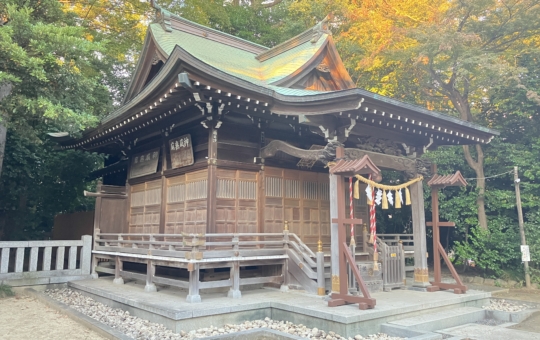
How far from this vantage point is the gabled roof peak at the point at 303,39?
1330 cm

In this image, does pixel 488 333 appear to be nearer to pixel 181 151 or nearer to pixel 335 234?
pixel 335 234

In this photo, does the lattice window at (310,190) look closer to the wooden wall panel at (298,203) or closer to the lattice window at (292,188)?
the wooden wall panel at (298,203)

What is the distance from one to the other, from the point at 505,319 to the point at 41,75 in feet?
34.2

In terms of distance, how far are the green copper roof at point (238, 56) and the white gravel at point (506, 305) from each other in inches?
315

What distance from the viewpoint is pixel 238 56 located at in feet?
Answer: 49.1

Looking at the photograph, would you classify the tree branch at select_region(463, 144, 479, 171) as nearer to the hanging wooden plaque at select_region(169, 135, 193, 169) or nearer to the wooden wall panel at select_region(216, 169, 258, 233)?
the wooden wall panel at select_region(216, 169, 258, 233)

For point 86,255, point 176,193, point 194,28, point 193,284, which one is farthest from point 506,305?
point 194,28

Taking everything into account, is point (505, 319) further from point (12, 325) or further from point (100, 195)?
point (100, 195)

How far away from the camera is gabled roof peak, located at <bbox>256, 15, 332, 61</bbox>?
13.3m

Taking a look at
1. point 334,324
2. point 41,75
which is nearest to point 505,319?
point 334,324

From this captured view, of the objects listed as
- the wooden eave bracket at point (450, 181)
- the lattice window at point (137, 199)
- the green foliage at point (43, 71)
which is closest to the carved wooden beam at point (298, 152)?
the wooden eave bracket at point (450, 181)

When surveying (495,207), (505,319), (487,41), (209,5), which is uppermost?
(209,5)

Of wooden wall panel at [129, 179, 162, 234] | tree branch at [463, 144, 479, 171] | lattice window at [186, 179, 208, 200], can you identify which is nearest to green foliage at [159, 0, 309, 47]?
tree branch at [463, 144, 479, 171]

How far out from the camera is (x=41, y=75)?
815cm
